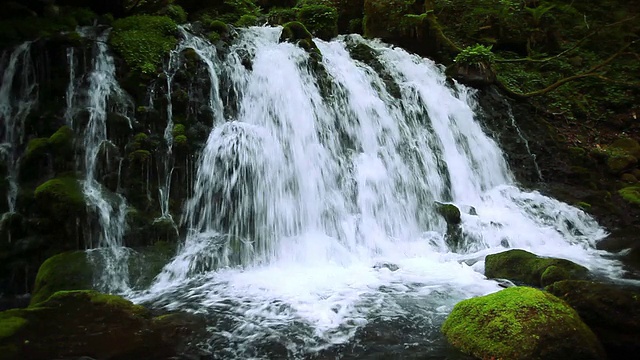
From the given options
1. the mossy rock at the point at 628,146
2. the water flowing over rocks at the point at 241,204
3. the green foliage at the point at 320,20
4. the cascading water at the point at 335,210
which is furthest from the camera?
the green foliage at the point at 320,20

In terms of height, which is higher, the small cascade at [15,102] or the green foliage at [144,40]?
the green foliage at [144,40]

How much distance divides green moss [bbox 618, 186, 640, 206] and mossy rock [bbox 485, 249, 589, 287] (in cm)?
541

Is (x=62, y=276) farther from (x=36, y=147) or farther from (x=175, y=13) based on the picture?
(x=175, y=13)

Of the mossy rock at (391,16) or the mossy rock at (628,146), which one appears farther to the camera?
the mossy rock at (391,16)

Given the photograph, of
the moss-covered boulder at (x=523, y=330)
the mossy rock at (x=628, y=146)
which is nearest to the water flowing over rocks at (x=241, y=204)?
the moss-covered boulder at (x=523, y=330)

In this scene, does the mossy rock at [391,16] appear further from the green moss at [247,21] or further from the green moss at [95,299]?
the green moss at [95,299]

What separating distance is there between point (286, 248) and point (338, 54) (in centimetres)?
709

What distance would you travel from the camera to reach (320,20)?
1395cm

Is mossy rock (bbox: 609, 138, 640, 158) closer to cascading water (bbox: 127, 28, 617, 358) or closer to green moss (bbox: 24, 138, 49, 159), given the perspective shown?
cascading water (bbox: 127, 28, 617, 358)

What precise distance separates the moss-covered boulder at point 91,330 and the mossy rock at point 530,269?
4700 mm

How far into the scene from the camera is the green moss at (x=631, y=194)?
34.8 ft

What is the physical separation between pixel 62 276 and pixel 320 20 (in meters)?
11.0

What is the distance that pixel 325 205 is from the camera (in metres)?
8.69

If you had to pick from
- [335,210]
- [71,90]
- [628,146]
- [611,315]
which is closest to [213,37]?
[71,90]
